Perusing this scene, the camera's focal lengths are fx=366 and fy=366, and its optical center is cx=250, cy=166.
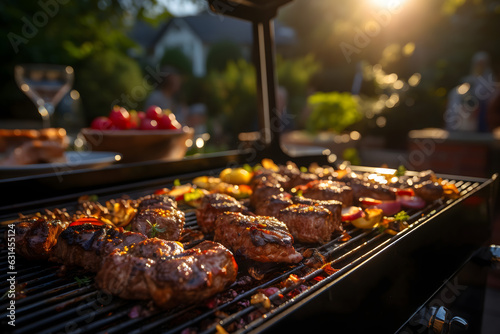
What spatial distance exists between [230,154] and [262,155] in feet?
1.10

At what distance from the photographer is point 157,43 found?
3962 cm

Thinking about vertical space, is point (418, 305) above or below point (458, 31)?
below

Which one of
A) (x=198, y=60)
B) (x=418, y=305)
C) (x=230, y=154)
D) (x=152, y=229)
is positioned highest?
(x=198, y=60)

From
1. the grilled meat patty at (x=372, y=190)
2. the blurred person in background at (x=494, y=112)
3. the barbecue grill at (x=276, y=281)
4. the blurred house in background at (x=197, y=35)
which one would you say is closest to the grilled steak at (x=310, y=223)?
the barbecue grill at (x=276, y=281)

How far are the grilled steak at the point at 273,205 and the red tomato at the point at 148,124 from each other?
67.0 inches

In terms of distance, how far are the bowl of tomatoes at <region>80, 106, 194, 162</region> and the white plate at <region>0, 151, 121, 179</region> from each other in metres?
0.15

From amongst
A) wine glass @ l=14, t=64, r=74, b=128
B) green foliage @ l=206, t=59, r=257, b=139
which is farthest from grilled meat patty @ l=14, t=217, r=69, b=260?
green foliage @ l=206, t=59, r=257, b=139

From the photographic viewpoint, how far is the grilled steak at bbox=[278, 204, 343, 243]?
5.93 ft

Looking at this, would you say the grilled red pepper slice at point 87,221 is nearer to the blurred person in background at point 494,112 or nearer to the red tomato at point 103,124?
the red tomato at point 103,124

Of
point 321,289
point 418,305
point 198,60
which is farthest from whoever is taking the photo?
point 198,60

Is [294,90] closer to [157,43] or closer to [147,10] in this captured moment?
[147,10]

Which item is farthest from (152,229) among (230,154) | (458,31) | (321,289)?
(458,31)

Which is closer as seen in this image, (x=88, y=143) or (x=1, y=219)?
(x=1, y=219)

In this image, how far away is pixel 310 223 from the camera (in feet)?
5.92
